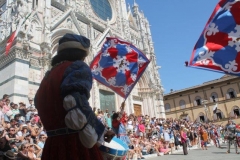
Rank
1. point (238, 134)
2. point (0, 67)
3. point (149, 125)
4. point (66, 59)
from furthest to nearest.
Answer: point (149, 125) < point (0, 67) < point (238, 134) < point (66, 59)

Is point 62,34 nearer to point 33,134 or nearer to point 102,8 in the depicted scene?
point 102,8

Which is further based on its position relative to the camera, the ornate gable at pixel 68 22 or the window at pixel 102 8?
the window at pixel 102 8

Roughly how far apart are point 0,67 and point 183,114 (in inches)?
1348

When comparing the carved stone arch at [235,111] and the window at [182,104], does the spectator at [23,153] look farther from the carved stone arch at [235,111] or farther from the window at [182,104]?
the window at [182,104]

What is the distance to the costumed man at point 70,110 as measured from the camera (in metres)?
1.62

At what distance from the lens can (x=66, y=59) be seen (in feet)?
6.79

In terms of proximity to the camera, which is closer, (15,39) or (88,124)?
(88,124)

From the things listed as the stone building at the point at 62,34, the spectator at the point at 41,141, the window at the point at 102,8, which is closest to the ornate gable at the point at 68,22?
the stone building at the point at 62,34

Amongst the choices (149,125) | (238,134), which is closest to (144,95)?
(149,125)

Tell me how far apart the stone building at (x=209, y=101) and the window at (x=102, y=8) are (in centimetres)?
2041

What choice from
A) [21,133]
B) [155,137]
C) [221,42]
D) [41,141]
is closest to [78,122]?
[221,42]

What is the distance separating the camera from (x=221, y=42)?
13.2ft

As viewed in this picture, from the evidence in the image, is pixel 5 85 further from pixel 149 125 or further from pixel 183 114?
pixel 183 114

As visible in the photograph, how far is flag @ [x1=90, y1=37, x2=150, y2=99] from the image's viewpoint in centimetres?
645
